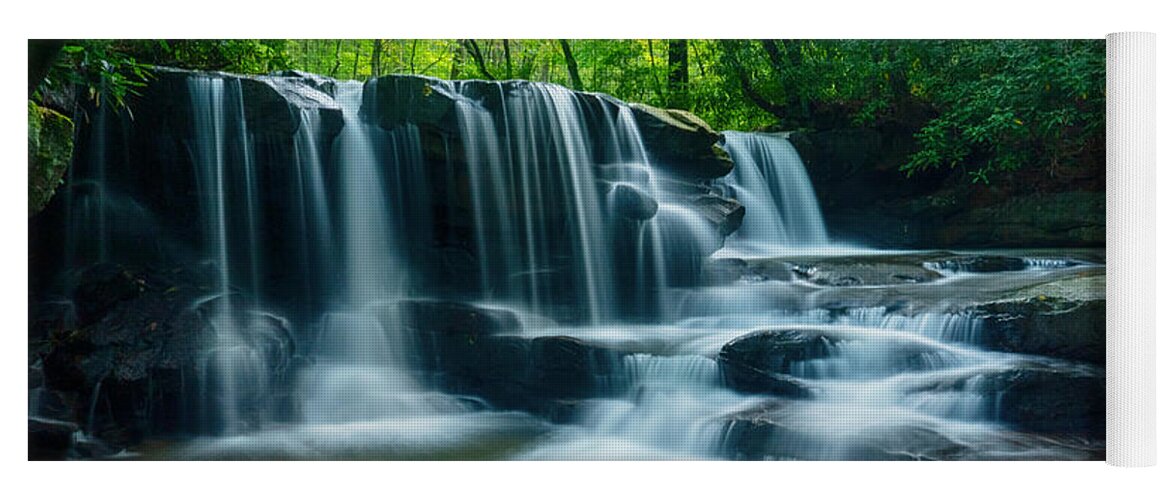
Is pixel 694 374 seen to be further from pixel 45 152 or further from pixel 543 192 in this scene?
pixel 45 152

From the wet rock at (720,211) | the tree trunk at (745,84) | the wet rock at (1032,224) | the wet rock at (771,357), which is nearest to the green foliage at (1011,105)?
the wet rock at (1032,224)

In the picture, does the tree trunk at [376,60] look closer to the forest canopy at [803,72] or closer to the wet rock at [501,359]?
the forest canopy at [803,72]

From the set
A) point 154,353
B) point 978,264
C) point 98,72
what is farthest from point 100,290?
point 978,264

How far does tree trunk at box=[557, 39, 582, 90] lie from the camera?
4770mm

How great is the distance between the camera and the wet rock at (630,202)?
4883 mm

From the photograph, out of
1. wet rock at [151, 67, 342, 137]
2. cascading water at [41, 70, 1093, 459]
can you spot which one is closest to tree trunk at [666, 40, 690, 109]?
cascading water at [41, 70, 1093, 459]

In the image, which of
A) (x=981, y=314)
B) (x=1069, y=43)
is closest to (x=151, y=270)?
(x=981, y=314)

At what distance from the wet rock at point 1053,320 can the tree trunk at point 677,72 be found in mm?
1877

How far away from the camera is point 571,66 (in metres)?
4.86

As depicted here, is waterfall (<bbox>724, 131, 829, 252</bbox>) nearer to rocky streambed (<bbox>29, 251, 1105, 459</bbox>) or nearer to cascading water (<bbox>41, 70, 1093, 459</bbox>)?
cascading water (<bbox>41, 70, 1093, 459</bbox>)

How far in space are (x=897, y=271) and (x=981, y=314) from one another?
47cm

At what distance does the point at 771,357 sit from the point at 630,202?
108 cm

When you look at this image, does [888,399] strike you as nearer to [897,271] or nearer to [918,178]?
[897,271]

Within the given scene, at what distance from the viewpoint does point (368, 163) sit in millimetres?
5008
